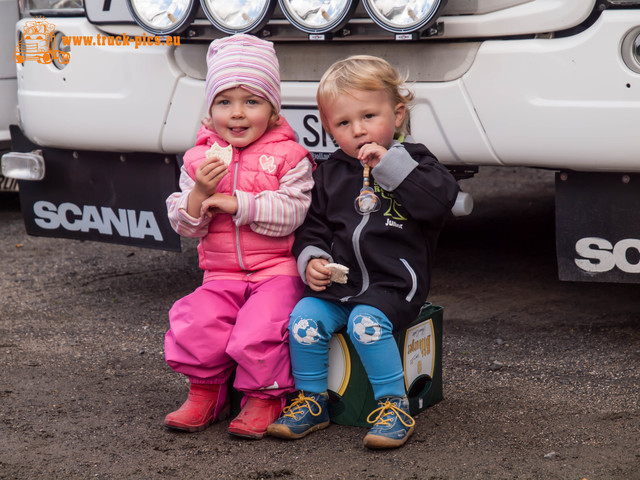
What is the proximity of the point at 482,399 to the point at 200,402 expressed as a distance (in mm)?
801

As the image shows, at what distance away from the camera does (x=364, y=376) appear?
8.51 ft

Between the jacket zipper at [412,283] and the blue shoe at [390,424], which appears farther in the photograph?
the jacket zipper at [412,283]

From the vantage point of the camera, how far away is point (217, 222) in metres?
2.73

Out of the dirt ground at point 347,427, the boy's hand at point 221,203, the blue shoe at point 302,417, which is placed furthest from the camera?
the boy's hand at point 221,203

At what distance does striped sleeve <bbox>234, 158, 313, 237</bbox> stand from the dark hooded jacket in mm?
44

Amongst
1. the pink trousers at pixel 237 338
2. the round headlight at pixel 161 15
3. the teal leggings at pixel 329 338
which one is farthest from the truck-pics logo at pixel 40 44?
the teal leggings at pixel 329 338

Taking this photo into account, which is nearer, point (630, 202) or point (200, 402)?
point (200, 402)

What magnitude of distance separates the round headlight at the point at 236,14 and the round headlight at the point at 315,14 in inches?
2.9

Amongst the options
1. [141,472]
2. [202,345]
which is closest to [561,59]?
[202,345]

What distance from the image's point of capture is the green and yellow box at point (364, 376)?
2.60 meters

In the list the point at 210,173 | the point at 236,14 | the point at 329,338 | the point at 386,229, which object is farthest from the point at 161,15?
the point at 329,338

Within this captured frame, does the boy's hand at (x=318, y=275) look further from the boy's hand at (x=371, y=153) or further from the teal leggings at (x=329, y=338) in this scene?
the boy's hand at (x=371, y=153)

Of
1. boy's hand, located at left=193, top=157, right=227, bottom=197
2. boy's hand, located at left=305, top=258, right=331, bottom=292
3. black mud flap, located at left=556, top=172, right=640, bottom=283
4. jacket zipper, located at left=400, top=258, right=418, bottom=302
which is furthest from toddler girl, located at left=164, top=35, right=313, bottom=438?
black mud flap, located at left=556, top=172, right=640, bottom=283

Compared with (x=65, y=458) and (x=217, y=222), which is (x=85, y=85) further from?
(x=65, y=458)
